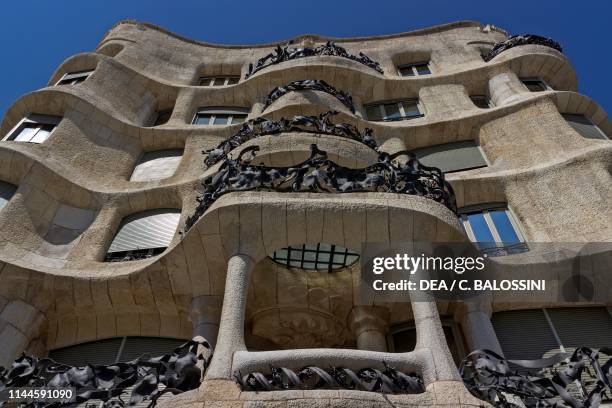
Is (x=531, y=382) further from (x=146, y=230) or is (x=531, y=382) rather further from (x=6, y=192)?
(x=6, y=192)

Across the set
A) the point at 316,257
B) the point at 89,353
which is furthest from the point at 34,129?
the point at 316,257

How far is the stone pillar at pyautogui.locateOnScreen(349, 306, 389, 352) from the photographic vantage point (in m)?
7.82

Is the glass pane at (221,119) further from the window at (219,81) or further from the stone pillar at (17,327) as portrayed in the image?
the stone pillar at (17,327)

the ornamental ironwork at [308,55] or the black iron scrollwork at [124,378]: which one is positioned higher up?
the ornamental ironwork at [308,55]

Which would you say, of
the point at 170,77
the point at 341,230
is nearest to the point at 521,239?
the point at 341,230

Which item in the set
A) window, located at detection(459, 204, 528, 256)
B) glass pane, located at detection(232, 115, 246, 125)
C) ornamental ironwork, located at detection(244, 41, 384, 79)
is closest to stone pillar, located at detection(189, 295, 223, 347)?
window, located at detection(459, 204, 528, 256)

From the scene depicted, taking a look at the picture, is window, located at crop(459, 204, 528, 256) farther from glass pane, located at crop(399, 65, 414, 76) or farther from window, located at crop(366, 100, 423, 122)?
glass pane, located at crop(399, 65, 414, 76)

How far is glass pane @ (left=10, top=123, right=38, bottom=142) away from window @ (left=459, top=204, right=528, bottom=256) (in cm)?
1030

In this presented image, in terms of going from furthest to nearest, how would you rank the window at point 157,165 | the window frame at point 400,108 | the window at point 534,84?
the window at point 534,84 < the window frame at point 400,108 < the window at point 157,165

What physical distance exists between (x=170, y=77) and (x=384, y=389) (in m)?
14.0

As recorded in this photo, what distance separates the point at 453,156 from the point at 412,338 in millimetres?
5786

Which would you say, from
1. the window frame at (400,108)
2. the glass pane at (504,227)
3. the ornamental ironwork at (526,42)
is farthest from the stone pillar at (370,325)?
the ornamental ironwork at (526,42)

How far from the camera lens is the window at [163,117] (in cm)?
1536

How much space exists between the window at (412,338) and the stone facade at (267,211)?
149 mm
